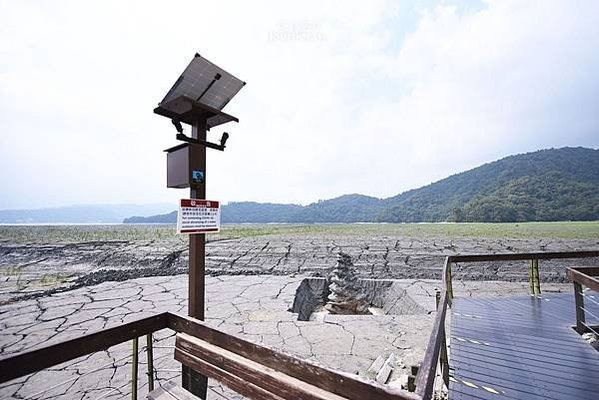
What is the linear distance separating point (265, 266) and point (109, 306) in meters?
5.24

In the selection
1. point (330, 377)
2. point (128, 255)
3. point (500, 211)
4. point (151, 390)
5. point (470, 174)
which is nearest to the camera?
point (330, 377)

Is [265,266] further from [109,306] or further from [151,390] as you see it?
[151,390]

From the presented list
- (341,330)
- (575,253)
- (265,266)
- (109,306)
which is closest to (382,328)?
(341,330)

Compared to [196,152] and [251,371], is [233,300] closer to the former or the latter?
[196,152]

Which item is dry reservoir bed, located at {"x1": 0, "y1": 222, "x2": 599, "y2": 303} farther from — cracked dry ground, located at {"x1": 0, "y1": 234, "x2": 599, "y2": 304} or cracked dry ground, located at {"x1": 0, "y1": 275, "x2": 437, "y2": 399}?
cracked dry ground, located at {"x1": 0, "y1": 275, "x2": 437, "y2": 399}

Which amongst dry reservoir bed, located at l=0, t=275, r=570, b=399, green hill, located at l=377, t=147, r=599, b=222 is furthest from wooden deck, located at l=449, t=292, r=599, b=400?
green hill, located at l=377, t=147, r=599, b=222

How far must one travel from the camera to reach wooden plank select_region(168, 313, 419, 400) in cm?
95

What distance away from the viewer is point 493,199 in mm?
53188

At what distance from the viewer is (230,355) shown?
1.53 metres

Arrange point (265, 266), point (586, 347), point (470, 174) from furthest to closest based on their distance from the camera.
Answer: point (470, 174) → point (265, 266) → point (586, 347)

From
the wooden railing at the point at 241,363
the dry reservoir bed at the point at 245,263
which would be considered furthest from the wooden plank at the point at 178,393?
the dry reservoir bed at the point at 245,263

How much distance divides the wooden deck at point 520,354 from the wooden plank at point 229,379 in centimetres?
195

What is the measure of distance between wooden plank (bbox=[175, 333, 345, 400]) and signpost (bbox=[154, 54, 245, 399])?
0.59 meters

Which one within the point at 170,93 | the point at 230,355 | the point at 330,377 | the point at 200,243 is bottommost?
the point at 230,355
